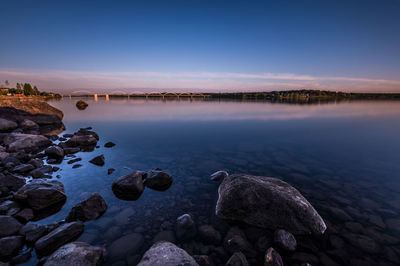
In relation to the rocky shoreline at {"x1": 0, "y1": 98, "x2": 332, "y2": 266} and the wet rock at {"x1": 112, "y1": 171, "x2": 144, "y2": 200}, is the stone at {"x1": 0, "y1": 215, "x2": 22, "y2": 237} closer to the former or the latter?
the rocky shoreline at {"x1": 0, "y1": 98, "x2": 332, "y2": 266}

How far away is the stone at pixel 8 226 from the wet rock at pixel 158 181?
4004 millimetres

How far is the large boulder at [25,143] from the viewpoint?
36.8 ft

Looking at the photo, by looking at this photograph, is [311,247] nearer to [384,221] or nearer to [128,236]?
[384,221]

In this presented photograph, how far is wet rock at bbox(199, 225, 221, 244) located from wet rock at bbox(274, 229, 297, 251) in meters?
1.60

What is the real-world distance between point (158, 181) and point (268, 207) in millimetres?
4710

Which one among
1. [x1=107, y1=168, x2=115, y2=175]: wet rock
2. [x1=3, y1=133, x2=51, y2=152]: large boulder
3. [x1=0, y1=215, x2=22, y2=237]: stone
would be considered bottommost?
[x1=107, y1=168, x2=115, y2=175]: wet rock

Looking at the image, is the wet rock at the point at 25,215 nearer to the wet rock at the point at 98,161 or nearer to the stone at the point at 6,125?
the wet rock at the point at 98,161

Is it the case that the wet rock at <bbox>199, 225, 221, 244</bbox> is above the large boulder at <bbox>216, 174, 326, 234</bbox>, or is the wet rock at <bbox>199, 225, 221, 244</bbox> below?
below

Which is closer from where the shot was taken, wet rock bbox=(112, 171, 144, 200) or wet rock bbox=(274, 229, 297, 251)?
wet rock bbox=(274, 229, 297, 251)

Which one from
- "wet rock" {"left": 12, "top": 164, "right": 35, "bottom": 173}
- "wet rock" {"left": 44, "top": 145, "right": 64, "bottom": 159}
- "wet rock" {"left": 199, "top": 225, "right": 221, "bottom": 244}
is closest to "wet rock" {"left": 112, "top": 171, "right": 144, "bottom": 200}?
"wet rock" {"left": 199, "top": 225, "right": 221, "bottom": 244}

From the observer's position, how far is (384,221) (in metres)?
5.55

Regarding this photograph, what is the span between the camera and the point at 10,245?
4031 millimetres

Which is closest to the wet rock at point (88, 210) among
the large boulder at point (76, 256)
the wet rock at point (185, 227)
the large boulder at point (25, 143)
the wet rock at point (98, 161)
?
the large boulder at point (76, 256)

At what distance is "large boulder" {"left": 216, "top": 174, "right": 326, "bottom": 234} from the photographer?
4.99 metres
